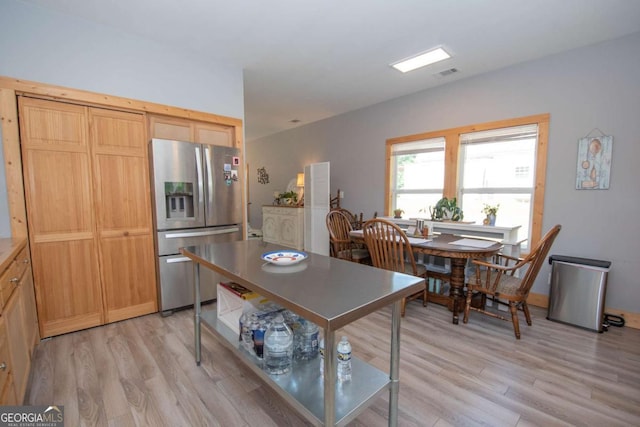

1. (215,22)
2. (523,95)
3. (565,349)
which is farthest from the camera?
(523,95)

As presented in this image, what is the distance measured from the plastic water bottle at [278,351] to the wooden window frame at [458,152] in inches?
121

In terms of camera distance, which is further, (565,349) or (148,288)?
(148,288)

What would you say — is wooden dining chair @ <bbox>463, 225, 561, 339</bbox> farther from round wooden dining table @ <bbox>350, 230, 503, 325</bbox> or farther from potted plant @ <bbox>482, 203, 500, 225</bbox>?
potted plant @ <bbox>482, 203, 500, 225</bbox>

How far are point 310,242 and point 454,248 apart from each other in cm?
305

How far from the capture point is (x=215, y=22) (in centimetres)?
234

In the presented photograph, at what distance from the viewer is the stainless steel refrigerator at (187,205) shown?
101 inches

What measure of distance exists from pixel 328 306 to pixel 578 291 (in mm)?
2791

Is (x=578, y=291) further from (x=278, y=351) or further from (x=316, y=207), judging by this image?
(x=316, y=207)

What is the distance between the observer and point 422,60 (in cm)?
300

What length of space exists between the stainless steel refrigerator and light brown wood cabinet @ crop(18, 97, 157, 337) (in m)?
0.19

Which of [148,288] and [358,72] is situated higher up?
[358,72]

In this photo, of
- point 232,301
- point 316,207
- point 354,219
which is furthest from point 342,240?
point 232,301

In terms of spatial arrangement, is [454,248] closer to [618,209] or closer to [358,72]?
[618,209]

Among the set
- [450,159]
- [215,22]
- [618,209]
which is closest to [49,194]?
[215,22]
